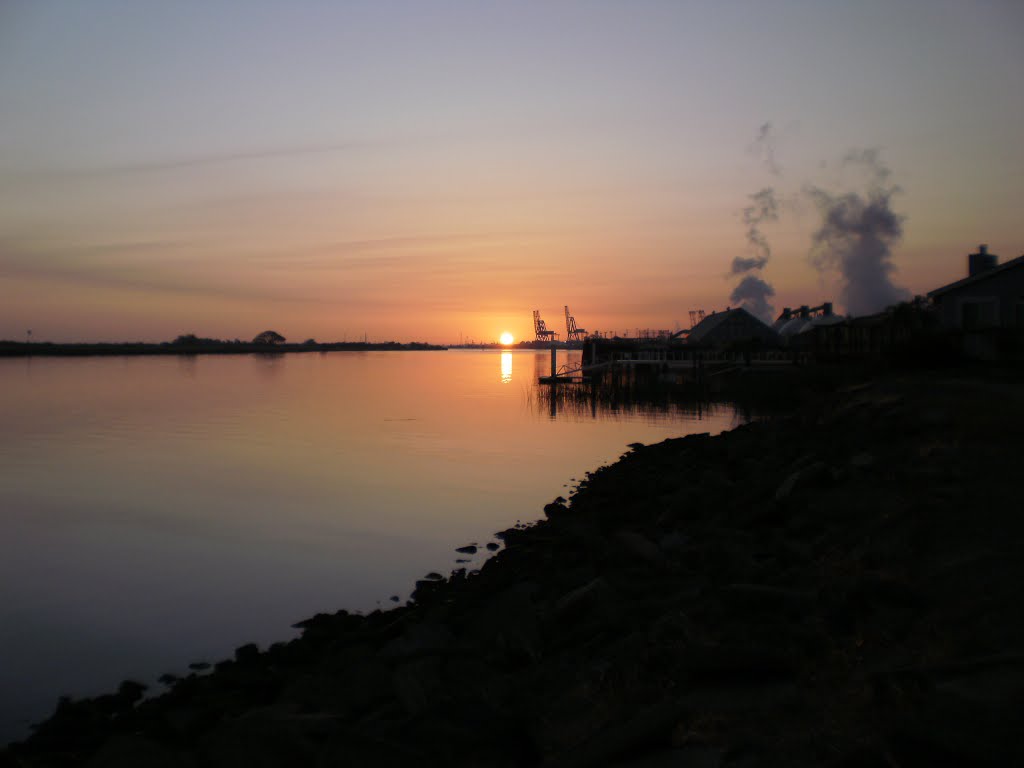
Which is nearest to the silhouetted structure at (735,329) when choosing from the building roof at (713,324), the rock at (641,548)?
the building roof at (713,324)

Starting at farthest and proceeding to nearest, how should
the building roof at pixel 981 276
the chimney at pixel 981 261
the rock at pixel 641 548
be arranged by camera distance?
the chimney at pixel 981 261 < the building roof at pixel 981 276 < the rock at pixel 641 548

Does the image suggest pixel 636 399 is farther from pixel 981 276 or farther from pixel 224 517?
pixel 224 517

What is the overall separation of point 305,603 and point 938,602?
8703 millimetres

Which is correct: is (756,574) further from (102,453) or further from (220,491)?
(102,453)

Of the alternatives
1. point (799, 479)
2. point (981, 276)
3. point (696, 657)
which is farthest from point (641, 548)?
point (981, 276)

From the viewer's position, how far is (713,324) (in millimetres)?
71875

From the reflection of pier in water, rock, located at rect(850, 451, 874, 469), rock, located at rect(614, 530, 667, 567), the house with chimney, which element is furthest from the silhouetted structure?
rock, located at rect(614, 530, 667, 567)

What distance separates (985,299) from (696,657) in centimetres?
2796

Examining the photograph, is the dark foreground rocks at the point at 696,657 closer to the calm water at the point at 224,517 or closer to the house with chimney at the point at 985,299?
the calm water at the point at 224,517

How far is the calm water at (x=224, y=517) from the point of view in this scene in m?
9.78

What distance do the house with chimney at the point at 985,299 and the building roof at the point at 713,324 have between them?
1635 inches

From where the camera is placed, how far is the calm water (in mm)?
9781

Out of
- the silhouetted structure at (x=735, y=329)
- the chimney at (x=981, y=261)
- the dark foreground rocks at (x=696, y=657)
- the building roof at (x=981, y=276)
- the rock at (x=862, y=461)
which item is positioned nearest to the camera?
the dark foreground rocks at (x=696, y=657)

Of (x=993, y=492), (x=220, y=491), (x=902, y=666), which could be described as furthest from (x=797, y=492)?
(x=220, y=491)
